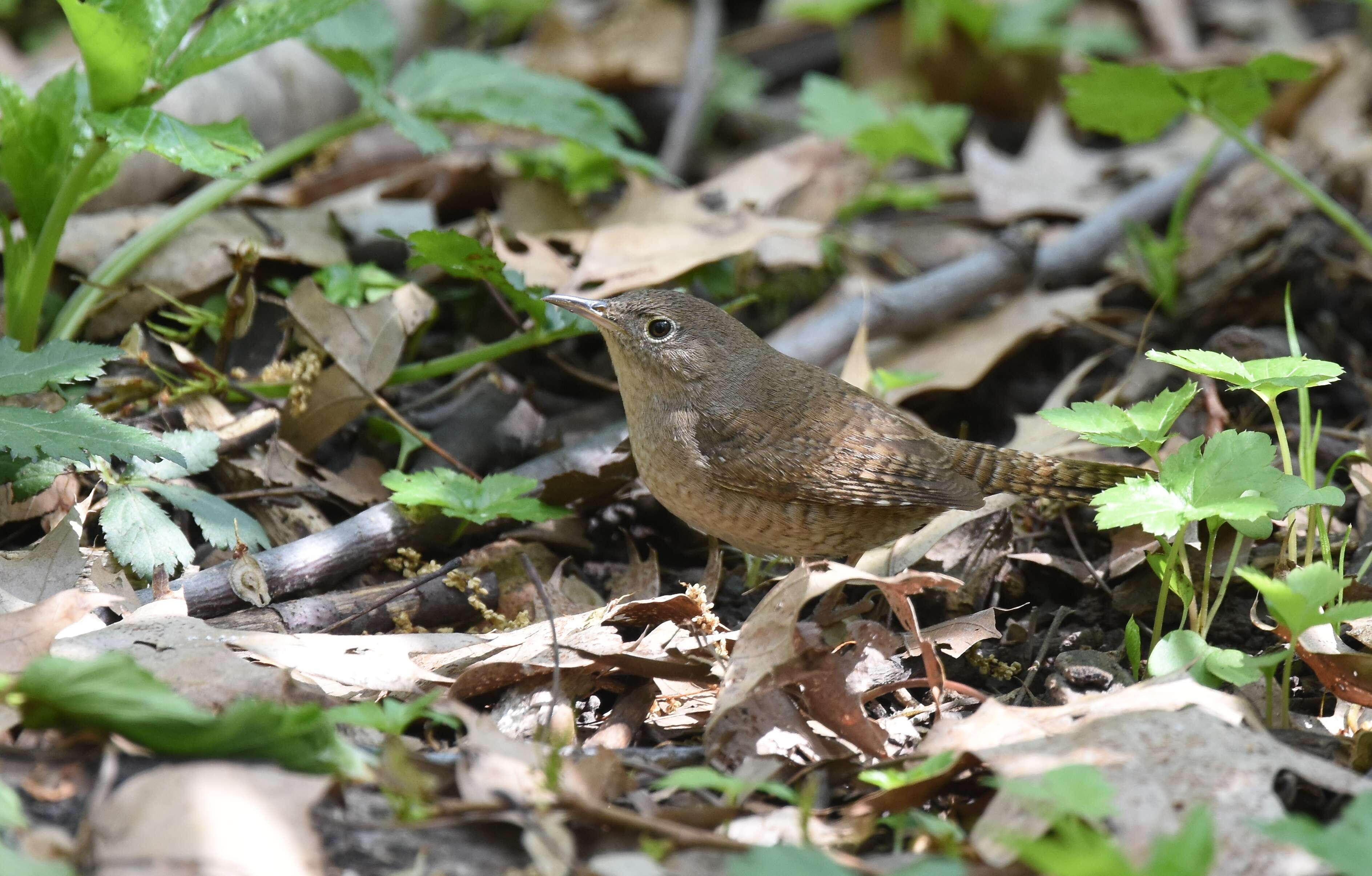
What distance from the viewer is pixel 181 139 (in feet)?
12.3

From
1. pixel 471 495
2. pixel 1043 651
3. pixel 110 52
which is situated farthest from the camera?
pixel 471 495

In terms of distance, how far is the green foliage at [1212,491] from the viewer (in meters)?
3.10

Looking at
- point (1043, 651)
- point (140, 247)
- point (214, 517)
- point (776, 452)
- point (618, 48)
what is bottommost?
point (1043, 651)

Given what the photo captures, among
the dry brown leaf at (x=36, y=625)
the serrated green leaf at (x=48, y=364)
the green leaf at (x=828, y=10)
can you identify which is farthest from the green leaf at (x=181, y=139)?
the green leaf at (x=828, y=10)

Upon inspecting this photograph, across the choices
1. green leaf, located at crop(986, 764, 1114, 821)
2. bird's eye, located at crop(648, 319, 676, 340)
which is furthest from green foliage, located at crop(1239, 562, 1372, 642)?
bird's eye, located at crop(648, 319, 676, 340)

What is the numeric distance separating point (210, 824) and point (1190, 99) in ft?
15.6

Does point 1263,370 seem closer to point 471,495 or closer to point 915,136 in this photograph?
point 471,495

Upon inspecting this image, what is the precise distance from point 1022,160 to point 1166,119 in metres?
1.93

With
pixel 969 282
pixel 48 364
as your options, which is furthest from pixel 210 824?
pixel 969 282

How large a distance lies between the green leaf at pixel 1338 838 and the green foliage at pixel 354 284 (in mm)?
3730

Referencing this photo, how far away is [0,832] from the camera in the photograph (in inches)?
90.2

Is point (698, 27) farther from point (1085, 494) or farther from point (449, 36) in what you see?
point (1085, 494)

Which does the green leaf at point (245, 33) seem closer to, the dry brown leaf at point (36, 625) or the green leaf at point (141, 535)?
the green leaf at point (141, 535)

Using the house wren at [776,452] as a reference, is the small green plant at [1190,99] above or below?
above
